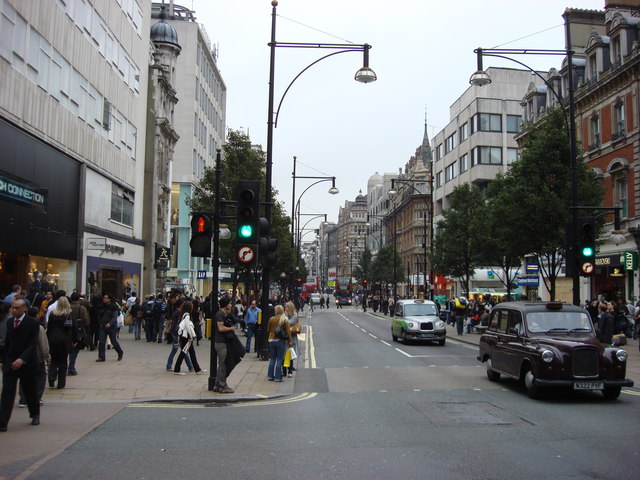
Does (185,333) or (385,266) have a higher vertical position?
(385,266)

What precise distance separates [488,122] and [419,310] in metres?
39.2

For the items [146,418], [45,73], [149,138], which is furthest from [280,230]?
[146,418]

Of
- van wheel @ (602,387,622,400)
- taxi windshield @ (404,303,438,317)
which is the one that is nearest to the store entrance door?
taxi windshield @ (404,303,438,317)

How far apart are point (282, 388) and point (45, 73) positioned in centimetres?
1549

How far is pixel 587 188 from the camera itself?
78.6 feet

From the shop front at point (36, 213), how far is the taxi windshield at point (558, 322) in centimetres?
1368

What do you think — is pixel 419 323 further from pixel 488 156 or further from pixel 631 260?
pixel 488 156

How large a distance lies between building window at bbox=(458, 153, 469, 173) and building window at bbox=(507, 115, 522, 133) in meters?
4.79

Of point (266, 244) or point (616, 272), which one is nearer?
point (266, 244)

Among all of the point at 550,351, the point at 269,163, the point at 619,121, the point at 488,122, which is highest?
the point at 488,122

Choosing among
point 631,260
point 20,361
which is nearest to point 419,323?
point 631,260

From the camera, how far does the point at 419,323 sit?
80.1 ft

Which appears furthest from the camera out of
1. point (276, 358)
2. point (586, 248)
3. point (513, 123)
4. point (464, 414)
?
point (513, 123)

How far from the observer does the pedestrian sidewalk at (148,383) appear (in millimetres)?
11297
